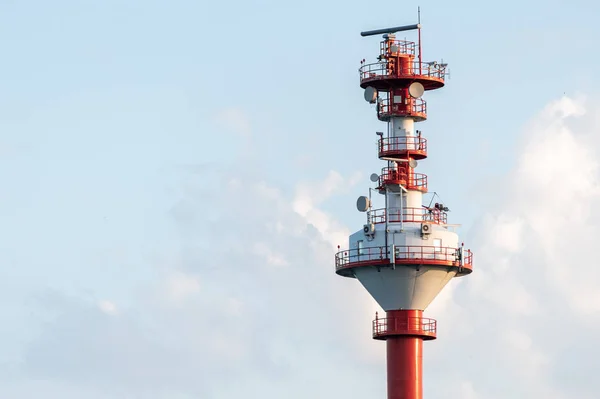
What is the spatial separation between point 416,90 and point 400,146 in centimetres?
363

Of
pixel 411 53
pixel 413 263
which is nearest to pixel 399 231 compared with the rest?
pixel 413 263

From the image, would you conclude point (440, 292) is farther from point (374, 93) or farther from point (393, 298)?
point (374, 93)

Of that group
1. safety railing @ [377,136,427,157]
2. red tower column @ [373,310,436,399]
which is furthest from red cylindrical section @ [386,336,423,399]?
safety railing @ [377,136,427,157]

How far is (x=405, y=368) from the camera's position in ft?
424

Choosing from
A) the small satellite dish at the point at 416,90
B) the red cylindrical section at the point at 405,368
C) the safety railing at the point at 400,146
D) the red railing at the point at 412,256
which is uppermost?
the small satellite dish at the point at 416,90

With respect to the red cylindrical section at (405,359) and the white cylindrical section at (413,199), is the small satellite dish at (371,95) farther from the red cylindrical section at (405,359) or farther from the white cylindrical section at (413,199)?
the red cylindrical section at (405,359)

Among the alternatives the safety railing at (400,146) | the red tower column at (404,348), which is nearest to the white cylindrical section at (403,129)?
the safety railing at (400,146)

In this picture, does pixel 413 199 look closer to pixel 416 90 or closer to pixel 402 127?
pixel 402 127

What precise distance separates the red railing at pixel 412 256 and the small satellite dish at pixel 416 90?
9.64 meters

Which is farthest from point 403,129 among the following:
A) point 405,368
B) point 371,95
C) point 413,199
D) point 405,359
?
point 405,368

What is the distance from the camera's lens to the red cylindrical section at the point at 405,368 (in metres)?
129

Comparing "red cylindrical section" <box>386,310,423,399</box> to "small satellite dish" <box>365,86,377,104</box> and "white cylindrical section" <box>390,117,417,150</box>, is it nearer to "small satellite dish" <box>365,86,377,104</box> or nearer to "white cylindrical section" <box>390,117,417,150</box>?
"white cylindrical section" <box>390,117,417,150</box>

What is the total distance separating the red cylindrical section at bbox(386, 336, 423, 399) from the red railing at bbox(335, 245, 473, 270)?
4.85 metres

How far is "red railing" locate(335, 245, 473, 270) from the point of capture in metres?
129
